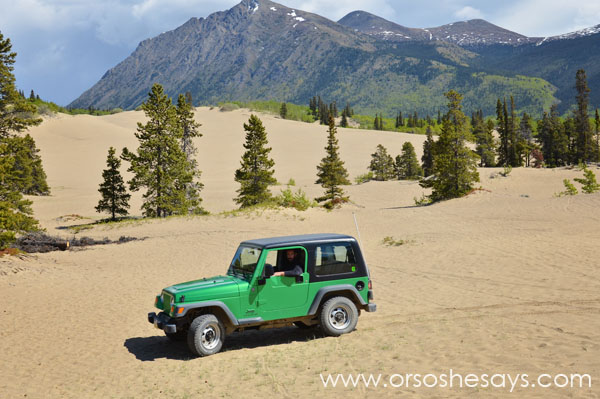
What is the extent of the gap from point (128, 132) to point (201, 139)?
16774 mm

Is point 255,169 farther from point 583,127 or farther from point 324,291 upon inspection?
point 583,127

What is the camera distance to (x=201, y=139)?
343ft

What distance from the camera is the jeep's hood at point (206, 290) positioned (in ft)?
29.2

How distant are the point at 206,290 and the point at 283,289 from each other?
162 cm

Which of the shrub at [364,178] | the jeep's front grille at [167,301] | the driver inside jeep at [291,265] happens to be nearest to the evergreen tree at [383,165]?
the shrub at [364,178]

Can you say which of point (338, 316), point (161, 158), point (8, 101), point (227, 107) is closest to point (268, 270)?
point (338, 316)

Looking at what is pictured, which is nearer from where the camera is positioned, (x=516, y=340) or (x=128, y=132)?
(x=516, y=340)

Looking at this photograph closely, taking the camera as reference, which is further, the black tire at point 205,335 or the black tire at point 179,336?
the black tire at point 179,336

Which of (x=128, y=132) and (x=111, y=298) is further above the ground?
(x=128, y=132)

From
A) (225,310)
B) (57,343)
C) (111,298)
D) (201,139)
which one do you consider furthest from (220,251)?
(201,139)

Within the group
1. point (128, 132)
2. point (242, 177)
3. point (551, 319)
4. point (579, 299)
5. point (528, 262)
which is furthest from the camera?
point (128, 132)

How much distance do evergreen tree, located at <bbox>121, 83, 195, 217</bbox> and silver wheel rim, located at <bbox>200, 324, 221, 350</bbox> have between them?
27.0m

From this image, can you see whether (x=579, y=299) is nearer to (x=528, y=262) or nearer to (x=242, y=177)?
(x=528, y=262)

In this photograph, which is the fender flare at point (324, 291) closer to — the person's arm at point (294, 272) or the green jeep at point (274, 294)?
the green jeep at point (274, 294)
